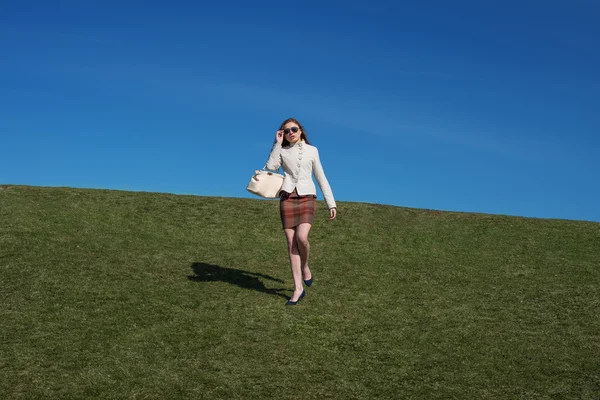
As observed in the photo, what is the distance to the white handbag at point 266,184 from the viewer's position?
25.9ft

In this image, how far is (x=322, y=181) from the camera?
812cm

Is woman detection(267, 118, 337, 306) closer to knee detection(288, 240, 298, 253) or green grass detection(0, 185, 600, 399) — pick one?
knee detection(288, 240, 298, 253)

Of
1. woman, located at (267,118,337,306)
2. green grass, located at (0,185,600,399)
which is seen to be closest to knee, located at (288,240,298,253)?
woman, located at (267,118,337,306)

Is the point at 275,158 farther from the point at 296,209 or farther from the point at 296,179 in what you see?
the point at 296,209

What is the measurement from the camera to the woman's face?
7.92 m

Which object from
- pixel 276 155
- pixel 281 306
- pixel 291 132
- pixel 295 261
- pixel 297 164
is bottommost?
pixel 281 306

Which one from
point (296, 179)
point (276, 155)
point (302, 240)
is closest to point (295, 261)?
point (302, 240)

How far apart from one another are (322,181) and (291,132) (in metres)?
0.78

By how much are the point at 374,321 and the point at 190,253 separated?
4.35 meters

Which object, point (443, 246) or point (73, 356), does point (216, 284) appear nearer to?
point (73, 356)

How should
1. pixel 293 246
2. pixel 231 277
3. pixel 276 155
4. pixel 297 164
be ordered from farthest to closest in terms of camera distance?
1. pixel 231 277
2. pixel 293 246
3. pixel 276 155
4. pixel 297 164

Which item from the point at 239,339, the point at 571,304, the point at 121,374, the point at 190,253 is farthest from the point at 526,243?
the point at 121,374

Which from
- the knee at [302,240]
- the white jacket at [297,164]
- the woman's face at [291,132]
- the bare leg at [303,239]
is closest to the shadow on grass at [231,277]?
the bare leg at [303,239]

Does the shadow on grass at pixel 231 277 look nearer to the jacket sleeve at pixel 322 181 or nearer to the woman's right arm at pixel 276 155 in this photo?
the jacket sleeve at pixel 322 181
